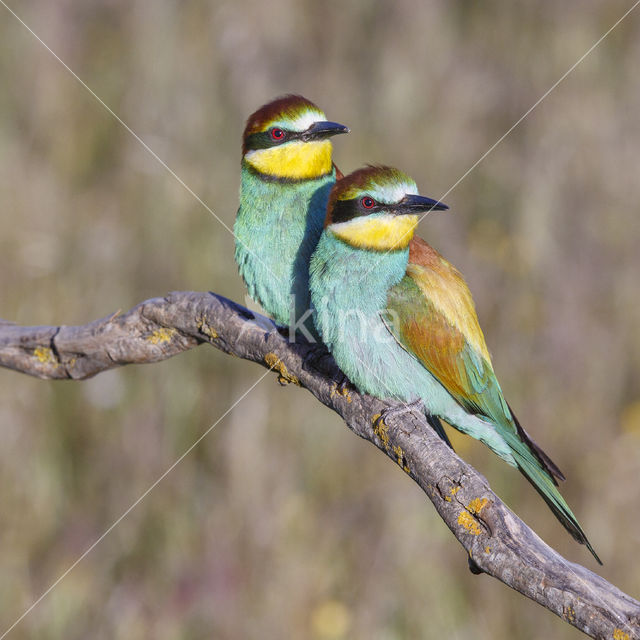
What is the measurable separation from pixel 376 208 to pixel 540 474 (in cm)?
87

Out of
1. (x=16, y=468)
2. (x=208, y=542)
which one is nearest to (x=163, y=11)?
(x=16, y=468)

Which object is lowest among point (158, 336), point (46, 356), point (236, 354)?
point (46, 356)

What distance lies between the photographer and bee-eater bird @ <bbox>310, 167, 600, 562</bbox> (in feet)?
7.67

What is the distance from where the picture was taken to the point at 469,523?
64.4 inches

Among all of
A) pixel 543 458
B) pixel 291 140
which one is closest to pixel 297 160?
pixel 291 140

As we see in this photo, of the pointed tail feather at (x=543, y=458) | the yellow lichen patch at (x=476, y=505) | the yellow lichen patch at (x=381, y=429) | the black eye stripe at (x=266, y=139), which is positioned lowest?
the yellow lichen patch at (x=381, y=429)

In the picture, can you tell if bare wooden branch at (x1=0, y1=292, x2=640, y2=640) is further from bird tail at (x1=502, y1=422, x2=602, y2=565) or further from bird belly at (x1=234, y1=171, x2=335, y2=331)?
bird tail at (x1=502, y1=422, x2=602, y2=565)

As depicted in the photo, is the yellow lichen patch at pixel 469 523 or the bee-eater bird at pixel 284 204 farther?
the bee-eater bird at pixel 284 204

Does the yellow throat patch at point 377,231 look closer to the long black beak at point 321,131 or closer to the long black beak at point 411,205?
the long black beak at point 411,205

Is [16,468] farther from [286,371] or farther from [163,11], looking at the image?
Result: [163,11]

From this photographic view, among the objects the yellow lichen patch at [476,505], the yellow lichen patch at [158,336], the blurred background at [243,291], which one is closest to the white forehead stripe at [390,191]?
the yellow lichen patch at [158,336]

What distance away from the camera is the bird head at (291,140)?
2.73 metres

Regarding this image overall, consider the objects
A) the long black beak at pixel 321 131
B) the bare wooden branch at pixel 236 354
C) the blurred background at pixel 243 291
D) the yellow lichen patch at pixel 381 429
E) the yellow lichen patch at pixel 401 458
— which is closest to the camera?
the bare wooden branch at pixel 236 354

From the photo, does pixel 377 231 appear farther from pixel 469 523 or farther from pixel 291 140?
pixel 469 523
